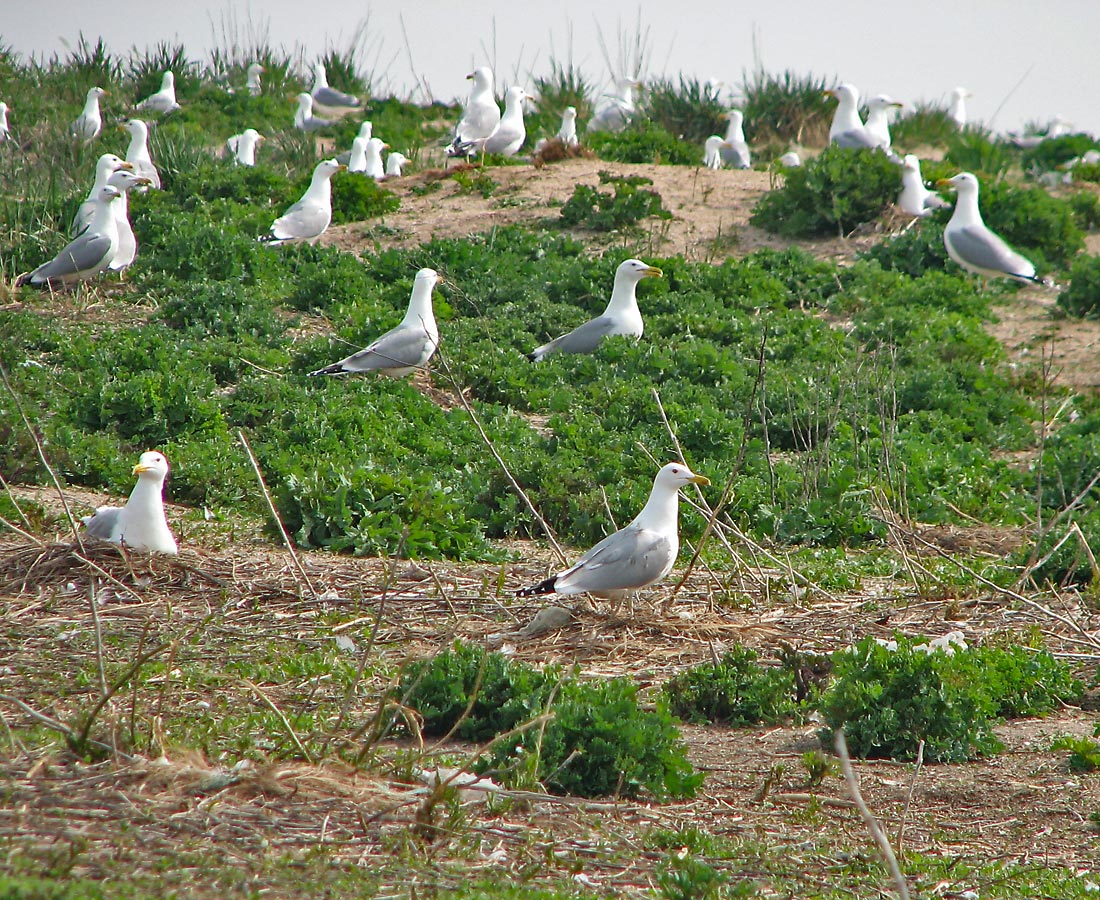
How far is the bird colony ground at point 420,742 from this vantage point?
10.9ft

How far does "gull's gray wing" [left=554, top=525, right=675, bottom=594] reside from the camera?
572cm

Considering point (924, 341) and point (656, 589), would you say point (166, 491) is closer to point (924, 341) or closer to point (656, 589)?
point (656, 589)

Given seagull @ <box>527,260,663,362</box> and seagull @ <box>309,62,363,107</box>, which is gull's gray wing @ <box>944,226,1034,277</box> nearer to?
seagull @ <box>527,260,663,362</box>

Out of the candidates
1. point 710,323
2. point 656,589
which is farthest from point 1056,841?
point 710,323

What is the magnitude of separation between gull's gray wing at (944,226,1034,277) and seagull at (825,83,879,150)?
5380 millimetres

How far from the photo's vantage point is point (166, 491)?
832 centimetres

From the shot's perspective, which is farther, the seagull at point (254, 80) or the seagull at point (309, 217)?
the seagull at point (254, 80)

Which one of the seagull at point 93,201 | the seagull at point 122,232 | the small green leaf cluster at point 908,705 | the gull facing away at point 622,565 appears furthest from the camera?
the seagull at point 93,201

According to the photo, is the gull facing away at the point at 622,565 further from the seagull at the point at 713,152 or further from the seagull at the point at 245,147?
the seagull at the point at 713,152

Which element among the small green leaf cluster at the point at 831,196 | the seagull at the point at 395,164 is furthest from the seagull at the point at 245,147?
the small green leaf cluster at the point at 831,196

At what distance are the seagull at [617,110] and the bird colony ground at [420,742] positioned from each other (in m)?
14.9

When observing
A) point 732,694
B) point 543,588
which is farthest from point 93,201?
point 732,694

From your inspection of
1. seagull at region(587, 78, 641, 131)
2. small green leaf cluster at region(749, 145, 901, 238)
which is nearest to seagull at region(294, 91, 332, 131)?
seagull at region(587, 78, 641, 131)

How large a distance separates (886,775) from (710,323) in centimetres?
751
